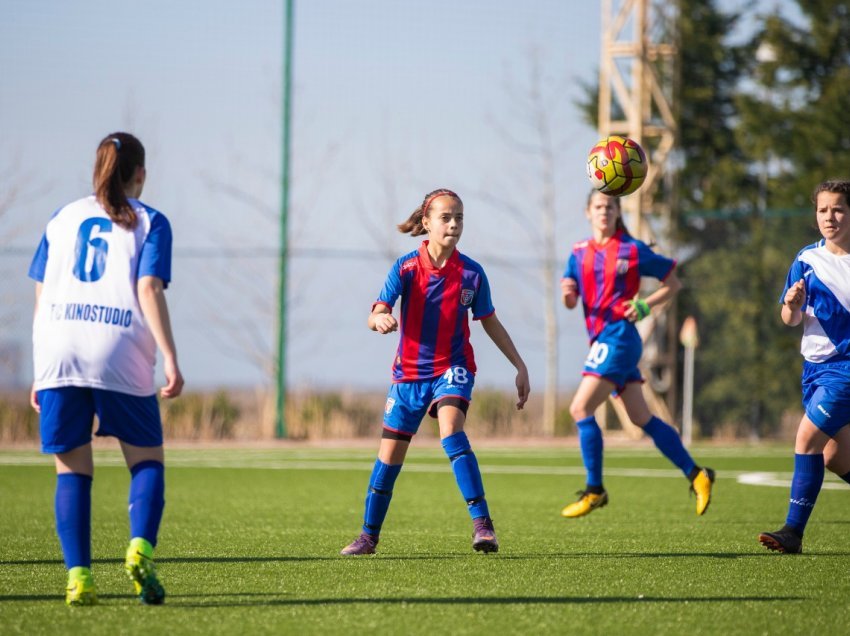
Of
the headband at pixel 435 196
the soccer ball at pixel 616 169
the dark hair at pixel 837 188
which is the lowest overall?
the headband at pixel 435 196

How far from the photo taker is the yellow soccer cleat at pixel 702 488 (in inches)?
308

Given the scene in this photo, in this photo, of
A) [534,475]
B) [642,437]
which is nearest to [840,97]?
[642,437]

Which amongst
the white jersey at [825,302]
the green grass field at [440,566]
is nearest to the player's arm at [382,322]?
the green grass field at [440,566]

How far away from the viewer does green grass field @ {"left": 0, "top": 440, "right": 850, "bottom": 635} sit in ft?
14.2

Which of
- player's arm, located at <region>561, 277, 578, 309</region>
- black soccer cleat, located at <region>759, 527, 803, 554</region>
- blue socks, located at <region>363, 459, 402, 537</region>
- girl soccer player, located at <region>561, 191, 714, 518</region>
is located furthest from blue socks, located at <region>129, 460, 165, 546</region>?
player's arm, located at <region>561, 277, 578, 309</region>

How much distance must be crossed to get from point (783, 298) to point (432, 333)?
1.74 m

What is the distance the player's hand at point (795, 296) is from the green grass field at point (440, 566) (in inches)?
47.8

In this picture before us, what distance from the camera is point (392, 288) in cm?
640

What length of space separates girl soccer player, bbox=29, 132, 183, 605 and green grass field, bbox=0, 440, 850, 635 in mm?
300

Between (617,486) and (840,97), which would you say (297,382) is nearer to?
(617,486)

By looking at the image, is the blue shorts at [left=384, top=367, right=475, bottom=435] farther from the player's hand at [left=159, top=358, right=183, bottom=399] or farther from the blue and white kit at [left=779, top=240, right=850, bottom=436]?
the player's hand at [left=159, top=358, right=183, bottom=399]

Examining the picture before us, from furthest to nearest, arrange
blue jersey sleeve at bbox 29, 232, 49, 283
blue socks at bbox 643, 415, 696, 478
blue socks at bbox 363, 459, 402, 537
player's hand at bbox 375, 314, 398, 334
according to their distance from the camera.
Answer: blue socks at bbox 643, 415, 696, 478 → blue socks at bbox 363, 459, 402, 537 → player's hand at bbox 375, 314, 398, 334 → blue jersey sleeve at bbox 29, 232, 49, 283

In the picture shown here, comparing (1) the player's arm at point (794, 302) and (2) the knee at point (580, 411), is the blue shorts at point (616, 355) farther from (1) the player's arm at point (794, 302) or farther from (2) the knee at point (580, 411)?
(1) the player's arm at point (794, 302)

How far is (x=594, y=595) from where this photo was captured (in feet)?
16.0
